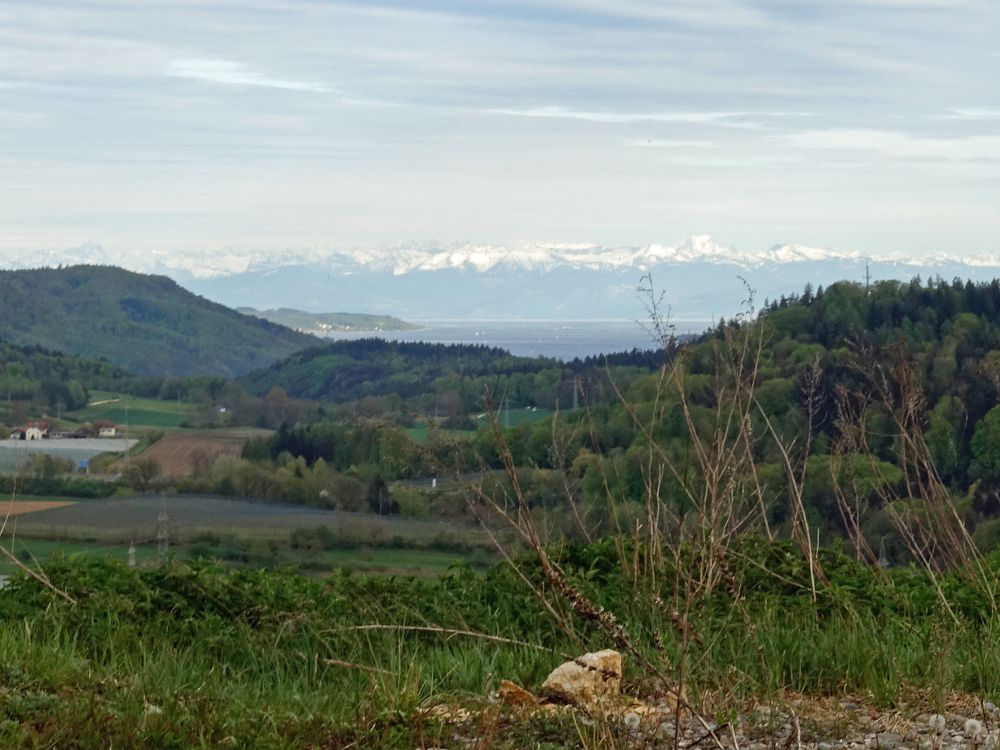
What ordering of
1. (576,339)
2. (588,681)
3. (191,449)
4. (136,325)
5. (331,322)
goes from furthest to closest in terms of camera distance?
(331,322)
(136,325)
(576,339)
(191,449)
(588,681)

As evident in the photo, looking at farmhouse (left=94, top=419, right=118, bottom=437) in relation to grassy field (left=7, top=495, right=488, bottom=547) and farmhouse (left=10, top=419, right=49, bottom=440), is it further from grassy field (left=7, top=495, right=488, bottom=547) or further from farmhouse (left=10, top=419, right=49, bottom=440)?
grassy field (left=7, top=495, right=488, bottom=547)

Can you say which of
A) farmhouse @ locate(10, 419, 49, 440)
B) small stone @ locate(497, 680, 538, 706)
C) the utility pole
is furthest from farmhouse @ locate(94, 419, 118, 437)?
small stone @ locate(497, 680, 538, 706)

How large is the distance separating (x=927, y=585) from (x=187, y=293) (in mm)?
148773

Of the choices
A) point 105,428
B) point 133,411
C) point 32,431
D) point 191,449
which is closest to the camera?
point 191,449

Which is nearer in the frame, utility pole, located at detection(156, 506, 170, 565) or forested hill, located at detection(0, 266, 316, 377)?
utility pole, located at detection(156, 506, 170, 565)

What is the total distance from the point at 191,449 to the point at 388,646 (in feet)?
112

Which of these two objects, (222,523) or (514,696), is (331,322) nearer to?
(222,523)

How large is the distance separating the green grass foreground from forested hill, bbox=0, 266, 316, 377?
4443 inches

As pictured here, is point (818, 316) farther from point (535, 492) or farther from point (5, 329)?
point (5, 329)

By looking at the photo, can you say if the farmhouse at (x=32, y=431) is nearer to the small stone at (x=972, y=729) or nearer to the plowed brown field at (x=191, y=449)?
the plowed brown field at (x=191, y=449)

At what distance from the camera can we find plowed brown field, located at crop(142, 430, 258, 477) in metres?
33.6

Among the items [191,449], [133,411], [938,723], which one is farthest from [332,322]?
[938,723]

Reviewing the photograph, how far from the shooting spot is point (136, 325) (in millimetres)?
134500

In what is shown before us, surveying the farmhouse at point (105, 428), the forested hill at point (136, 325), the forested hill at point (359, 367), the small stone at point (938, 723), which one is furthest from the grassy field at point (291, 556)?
the forested hill at point (136, 325)
